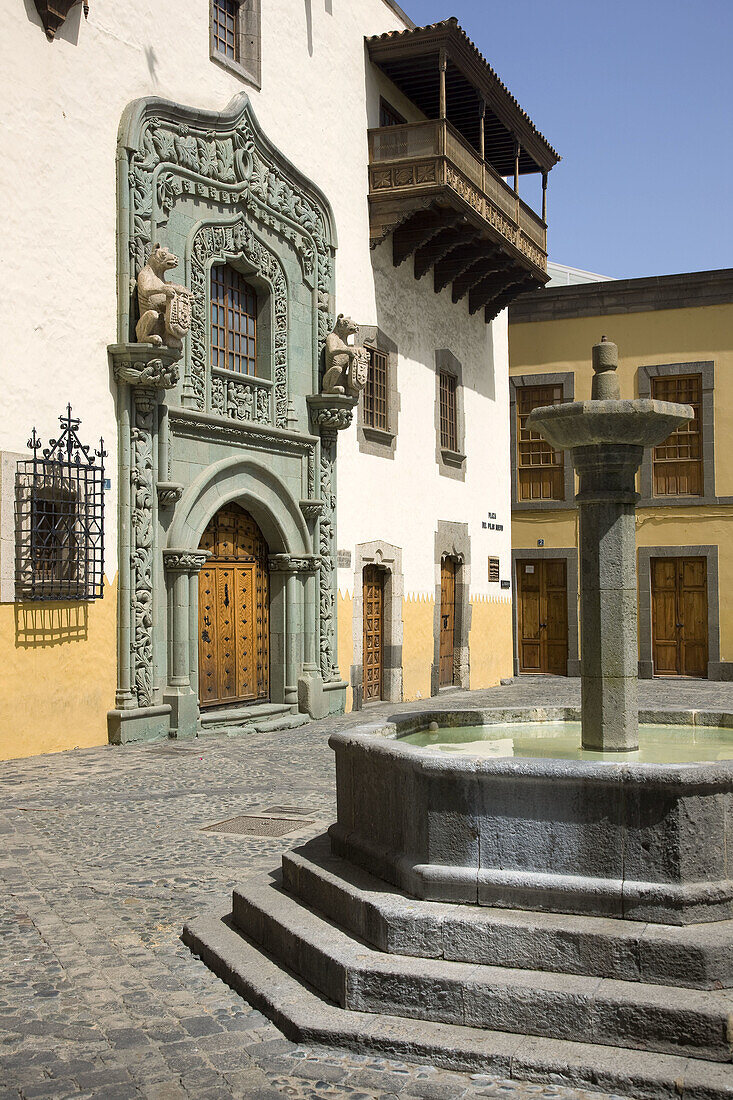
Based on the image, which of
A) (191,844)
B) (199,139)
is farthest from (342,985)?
(199,139)

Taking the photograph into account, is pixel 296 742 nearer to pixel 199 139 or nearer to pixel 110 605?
pixel 110 605

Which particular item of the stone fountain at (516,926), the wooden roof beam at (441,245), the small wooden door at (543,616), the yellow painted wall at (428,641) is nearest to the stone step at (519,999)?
the stone fountain at (516,926)

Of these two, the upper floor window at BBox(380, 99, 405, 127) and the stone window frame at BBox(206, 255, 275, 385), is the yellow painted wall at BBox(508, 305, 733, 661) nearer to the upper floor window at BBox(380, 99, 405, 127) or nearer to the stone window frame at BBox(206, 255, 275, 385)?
the upper floor window at BBox(380, 99, 405, 127)

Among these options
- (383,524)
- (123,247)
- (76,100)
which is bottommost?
(383,524)

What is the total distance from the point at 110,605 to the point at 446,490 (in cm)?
888

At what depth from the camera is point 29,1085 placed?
12.4 ft

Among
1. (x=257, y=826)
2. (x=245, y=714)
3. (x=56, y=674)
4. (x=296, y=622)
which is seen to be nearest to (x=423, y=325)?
(x=296, y=622)

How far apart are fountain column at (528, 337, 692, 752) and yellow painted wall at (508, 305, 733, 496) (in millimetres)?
16978

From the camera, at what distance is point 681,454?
74.4 feet

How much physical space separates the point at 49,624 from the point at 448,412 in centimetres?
1059

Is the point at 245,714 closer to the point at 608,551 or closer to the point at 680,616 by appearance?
the point at 608,551

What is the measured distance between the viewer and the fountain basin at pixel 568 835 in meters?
4.27

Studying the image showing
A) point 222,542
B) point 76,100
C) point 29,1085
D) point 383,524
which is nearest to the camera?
point 29,1085

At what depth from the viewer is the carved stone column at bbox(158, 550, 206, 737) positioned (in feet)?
39.1
